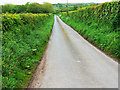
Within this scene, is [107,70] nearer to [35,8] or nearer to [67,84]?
[67,84]

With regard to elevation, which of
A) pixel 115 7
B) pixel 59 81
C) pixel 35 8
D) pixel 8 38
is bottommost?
pixel 59 81

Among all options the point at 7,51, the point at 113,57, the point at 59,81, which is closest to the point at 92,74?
the point at 59,81

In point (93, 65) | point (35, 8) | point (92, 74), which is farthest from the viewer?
point (35, 8)

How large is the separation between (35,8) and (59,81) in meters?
39.4

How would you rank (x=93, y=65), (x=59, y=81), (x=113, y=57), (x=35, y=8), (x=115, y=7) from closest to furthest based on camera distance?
(x=59, y=81), (x=93, y=65), (x=113, y=57), (x=115, y=7), (x=35, y=8)

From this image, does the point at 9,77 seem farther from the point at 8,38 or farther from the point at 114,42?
the point at 114,42

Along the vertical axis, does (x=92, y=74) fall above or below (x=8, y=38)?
below

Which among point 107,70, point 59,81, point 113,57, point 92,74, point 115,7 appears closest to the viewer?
point 59,81

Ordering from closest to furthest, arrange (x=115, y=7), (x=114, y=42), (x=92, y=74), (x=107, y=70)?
(x=92, y=74) → (x=107, y=70) → (x=114, y=42) → (x=115, y=7)

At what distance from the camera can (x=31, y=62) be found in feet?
24.3

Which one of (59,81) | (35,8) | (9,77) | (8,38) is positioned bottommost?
(59,81)

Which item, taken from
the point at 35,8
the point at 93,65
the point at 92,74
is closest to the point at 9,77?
the point at 92,74

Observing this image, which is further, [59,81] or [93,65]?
[93,65]

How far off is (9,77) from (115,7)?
11.9 m
